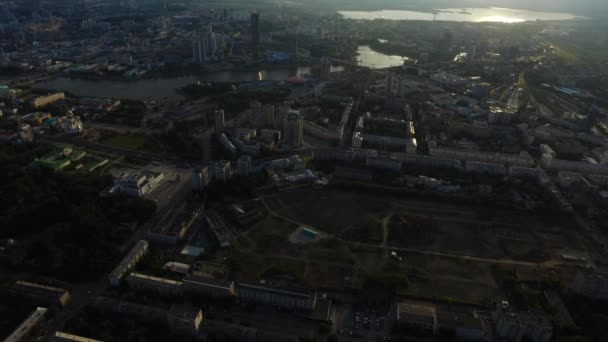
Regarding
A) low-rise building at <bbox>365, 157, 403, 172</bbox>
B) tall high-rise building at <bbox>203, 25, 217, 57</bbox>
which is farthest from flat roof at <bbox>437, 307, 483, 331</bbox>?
tall high-rise building at <bbox>203, 25, 217, 57</bbox>

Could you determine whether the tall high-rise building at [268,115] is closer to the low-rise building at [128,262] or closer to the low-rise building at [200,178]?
the low-rise building at [200,178]

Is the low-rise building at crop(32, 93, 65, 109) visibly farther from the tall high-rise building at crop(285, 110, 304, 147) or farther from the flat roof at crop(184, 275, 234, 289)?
the flat roof at crop(184, 275, 234, 289)

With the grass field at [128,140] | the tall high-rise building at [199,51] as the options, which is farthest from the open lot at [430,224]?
the tall high-rise building at [199,51]

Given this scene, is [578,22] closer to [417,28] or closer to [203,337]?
[417,28]

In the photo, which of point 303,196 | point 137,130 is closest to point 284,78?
point 137,130

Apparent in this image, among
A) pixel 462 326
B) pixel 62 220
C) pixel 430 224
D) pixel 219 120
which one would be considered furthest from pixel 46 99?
pixel 462 326

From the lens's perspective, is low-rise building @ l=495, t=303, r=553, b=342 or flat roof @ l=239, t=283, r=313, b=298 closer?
low-rise building @ l=495, t=303, r=553, b=342
